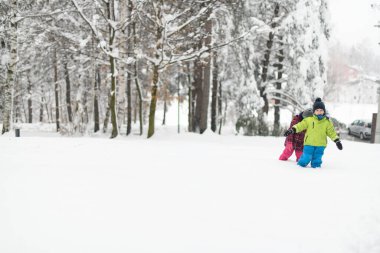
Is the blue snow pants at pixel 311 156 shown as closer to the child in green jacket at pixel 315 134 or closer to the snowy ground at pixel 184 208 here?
the child in green jacket at pixel 315 134

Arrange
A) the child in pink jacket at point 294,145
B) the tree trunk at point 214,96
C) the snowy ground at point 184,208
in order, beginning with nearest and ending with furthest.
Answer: the snowy ground at point 184,208
the child in pink jacket at point 294,145
the tree trunk at point 214,96

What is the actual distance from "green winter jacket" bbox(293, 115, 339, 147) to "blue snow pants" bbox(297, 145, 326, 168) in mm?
89

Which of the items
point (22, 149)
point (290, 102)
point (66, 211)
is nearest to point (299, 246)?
point (66, 211)

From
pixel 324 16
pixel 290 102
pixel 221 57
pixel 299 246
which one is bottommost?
pixel 299 246

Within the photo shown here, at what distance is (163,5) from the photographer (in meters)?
11.7

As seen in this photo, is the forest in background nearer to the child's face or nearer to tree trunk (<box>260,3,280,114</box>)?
tree trunk (<box>260,3,280,114</box>)

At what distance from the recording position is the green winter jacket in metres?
5.97

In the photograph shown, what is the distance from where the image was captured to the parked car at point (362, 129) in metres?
25.0

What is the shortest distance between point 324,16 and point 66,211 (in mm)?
17991

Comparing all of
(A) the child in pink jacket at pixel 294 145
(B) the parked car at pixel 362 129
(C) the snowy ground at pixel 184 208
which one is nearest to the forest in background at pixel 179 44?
(A) the child in pink jacket at pixel 294 145

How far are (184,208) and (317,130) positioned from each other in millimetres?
3583

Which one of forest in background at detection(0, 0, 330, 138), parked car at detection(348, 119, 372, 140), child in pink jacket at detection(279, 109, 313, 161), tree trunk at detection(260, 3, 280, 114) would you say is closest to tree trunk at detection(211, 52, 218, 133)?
forest in background at detection(0, 0, 330, 138)

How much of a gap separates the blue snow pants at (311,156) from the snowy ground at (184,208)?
337mm

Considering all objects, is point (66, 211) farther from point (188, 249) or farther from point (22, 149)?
point (22, 149)
